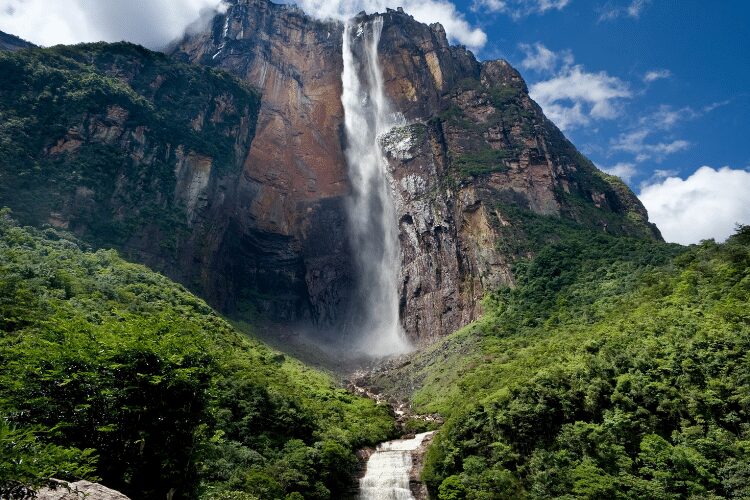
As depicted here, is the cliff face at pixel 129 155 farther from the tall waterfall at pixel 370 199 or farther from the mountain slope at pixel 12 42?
the mountain slope at pixel 12 42

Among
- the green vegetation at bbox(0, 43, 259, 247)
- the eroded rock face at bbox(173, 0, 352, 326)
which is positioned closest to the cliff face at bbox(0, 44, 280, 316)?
the green vegetation at bbox(0, 43, 259, 247)

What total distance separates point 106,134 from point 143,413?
→ 71.6 m

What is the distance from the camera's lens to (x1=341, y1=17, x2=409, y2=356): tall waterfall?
82.0m

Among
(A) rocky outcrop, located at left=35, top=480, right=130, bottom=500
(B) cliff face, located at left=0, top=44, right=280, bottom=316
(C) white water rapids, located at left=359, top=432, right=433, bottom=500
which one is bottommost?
(C) white water rapids, located at left=359, top=432, right=433, bottom=500

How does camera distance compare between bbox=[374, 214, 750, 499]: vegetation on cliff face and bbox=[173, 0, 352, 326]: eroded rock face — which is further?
bbox=[173, 0, 352, 326]: eroded rock face

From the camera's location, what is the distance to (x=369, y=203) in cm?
9200

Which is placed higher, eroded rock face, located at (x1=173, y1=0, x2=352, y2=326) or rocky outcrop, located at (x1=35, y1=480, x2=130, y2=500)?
eroded rock face, located at (x1=173, y1=0, x2=352, y2=326)

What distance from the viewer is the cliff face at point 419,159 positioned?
74.2m

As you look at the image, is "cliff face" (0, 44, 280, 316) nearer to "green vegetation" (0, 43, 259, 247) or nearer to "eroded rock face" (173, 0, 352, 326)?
"green vegetation" (0, 43, 259, 247)

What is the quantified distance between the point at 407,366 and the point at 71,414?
165 ft

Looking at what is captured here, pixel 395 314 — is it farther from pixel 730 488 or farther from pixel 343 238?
pixel 730 488

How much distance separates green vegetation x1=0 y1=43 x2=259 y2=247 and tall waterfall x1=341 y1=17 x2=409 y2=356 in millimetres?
24198

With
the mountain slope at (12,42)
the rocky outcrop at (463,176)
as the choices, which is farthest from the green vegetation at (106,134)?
the mountain slope at (12,42)

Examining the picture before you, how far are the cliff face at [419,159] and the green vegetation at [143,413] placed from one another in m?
41.7
